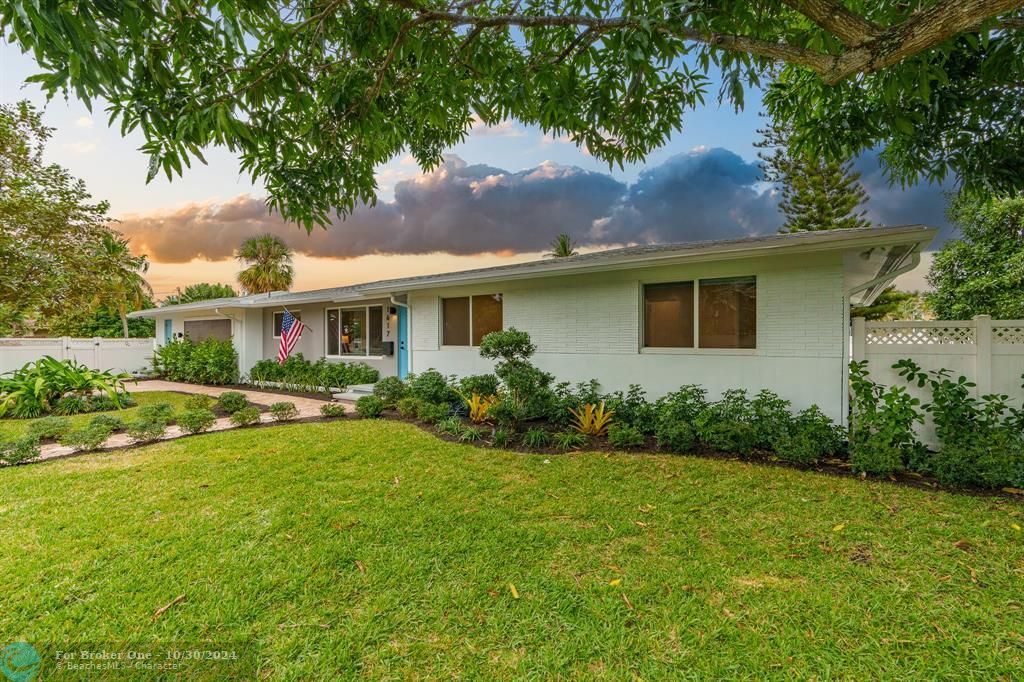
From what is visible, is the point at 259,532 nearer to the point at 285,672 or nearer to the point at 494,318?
the point at 285,672

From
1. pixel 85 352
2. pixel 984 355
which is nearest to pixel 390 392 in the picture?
pixel 984 355

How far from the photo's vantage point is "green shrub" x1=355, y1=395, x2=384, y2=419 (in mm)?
7836

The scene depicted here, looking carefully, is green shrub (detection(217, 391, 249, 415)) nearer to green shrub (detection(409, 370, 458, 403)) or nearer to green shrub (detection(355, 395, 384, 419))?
green shrub (detection(355, 395, 384, 419))

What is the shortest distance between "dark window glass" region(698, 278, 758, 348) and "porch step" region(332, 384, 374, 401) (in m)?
7.25

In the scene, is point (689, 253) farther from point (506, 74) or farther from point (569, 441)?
point (506, 74)

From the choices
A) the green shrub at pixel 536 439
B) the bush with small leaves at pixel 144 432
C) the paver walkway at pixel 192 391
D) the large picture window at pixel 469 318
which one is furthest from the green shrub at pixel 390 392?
the green shrub at pixel 536 439

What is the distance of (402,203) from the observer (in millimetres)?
15555

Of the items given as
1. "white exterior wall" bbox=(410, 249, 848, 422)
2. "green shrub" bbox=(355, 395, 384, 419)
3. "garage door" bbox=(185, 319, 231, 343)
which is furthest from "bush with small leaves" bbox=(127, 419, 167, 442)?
"garage door" bbox=(185, 319, 231, 343)

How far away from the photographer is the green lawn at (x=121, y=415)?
692 cm

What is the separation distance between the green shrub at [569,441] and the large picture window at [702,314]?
207 cm

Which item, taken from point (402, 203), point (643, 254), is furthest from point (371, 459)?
point (402, 203)

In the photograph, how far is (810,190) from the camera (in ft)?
60.4

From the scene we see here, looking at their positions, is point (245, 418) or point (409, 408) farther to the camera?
point (409, 408)

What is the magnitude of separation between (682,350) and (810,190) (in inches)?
661
